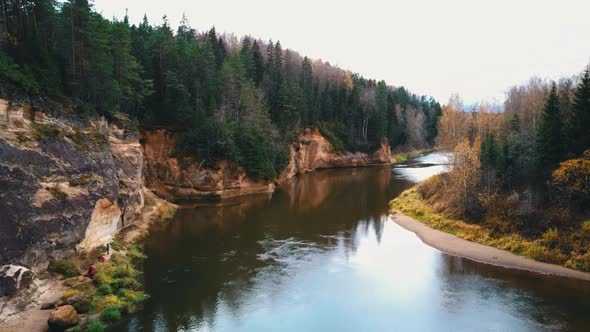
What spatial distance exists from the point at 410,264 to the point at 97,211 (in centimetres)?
2188

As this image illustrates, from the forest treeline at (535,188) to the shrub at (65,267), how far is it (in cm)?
2874

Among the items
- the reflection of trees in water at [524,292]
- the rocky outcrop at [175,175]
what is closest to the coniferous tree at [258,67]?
the rocky outcrop at [175,175]

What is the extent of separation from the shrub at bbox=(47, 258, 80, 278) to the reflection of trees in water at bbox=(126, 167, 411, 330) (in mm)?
4078

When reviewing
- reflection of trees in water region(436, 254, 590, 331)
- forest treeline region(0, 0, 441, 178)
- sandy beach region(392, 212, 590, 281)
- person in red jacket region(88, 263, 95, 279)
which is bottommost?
reflection of trees in water region(436, 254, 590, 331)

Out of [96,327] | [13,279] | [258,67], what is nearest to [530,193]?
[96,327]

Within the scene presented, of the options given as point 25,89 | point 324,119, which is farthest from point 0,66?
point 324,119

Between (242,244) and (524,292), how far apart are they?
64.7 feet

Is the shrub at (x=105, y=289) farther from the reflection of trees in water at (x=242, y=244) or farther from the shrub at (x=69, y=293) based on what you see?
the reflection of trees in water at (x=242, y=244)

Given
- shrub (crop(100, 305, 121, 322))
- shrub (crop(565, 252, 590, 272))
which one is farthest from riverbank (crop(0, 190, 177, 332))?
shrub (crop(565, 252, 590, 272))

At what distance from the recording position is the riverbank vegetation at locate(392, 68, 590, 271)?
2883 cm

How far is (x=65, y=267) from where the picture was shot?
22.0 m

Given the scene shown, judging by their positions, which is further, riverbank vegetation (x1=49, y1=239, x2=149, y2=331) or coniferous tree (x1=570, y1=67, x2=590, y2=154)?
coniferous tree (x1=570, y1=67, x2=590, y2=154)

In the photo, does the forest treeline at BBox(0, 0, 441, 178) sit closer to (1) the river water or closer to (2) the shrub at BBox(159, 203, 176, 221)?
(2) the shrub at BBox(159, 203, 176, 221)

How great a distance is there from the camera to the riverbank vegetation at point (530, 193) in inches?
1135
